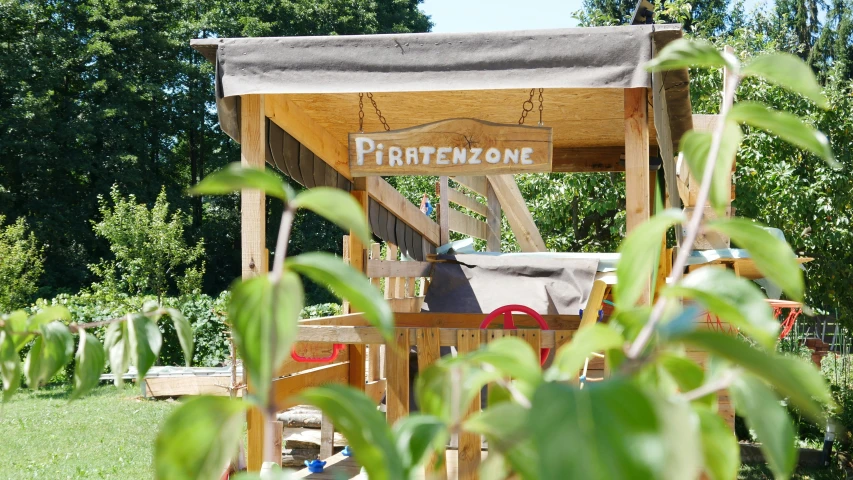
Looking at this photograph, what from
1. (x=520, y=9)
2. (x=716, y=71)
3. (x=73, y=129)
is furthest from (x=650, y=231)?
(x=73, y=129)

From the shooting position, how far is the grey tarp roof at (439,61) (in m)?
3.21

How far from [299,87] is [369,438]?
317 centimetres

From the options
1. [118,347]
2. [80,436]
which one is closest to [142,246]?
[80,436]

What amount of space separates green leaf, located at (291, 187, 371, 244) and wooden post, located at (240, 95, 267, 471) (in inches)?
126

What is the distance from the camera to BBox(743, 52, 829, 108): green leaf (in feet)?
1.57

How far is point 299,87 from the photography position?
136 inches

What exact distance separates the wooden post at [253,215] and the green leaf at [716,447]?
3.25m

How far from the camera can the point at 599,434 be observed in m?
0.31

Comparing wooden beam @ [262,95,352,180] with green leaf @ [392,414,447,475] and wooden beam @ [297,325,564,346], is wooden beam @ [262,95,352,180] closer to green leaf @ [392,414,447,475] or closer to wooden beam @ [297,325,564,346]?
wooden beam @ [297,325,564,346]

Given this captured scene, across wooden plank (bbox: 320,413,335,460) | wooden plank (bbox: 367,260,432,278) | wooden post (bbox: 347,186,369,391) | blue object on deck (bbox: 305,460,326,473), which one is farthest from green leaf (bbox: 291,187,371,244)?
wooden plank (bbox: 320,413,335,460)

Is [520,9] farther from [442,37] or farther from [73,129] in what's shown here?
[442,37]

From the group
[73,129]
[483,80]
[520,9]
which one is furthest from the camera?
[73,129]

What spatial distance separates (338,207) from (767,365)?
8.7 inches

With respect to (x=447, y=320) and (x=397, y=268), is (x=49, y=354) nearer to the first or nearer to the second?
(x=447, y=320)
